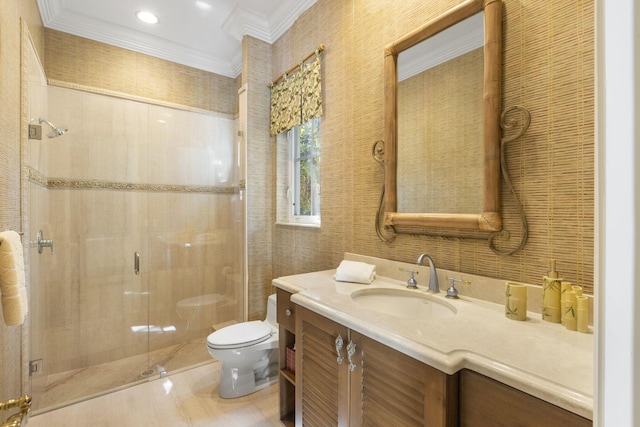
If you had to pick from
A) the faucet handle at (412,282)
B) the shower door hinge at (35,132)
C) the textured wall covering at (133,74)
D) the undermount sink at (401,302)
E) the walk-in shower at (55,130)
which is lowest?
the undermount sink at (401,302)

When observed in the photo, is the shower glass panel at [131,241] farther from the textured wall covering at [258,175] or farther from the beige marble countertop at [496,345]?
the beige marble countertop at [496,345]

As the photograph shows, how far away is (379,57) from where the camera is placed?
5.25ft

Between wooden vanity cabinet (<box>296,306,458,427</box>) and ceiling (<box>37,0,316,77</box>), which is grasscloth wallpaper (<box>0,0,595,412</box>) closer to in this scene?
ceiling (<box>37,0,316,77</box>)

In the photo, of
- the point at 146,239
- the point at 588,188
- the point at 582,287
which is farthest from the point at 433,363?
the point at 146,239

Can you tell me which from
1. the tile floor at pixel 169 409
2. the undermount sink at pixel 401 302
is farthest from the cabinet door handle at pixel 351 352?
the tile floor at pixel 169 409

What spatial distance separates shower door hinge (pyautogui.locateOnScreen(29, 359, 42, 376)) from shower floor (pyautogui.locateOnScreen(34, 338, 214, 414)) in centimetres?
18

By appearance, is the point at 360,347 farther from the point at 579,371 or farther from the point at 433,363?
the point at 579,371

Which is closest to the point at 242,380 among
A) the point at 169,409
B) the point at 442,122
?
the point at 169,409

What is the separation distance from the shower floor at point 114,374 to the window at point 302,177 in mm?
1370

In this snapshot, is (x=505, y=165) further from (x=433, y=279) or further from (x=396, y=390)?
(x=396, y=390)

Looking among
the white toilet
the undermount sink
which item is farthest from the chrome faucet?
the white toilet

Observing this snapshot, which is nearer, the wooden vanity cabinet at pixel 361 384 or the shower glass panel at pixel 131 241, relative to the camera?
the wooden vanity cabinet at pixel 361 384

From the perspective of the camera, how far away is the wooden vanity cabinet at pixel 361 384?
0.80 m

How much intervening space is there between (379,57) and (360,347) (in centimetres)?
144
